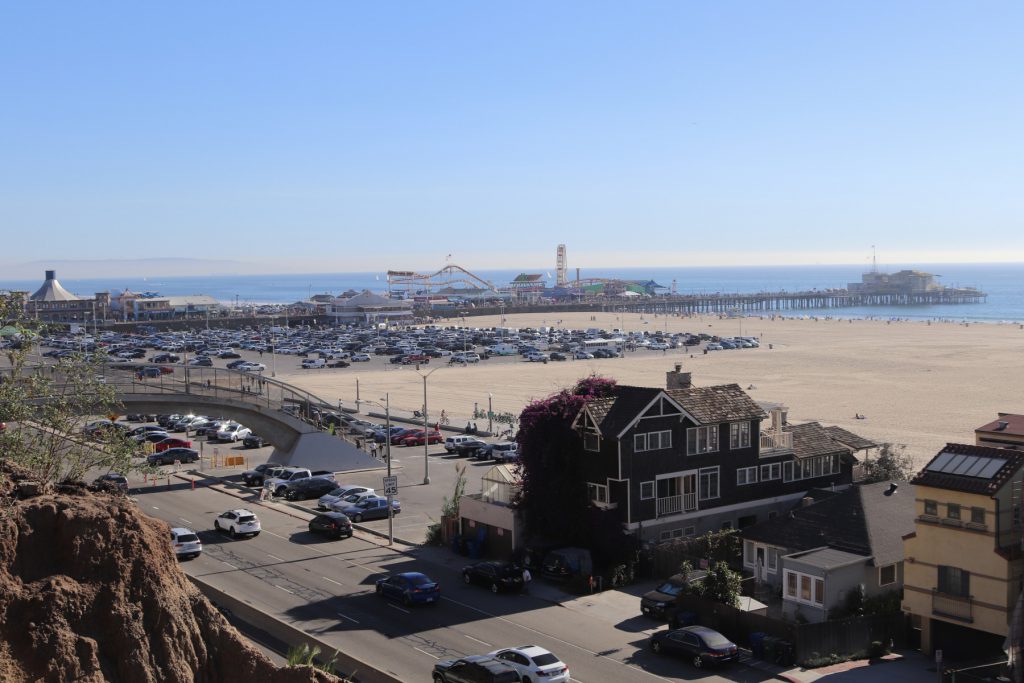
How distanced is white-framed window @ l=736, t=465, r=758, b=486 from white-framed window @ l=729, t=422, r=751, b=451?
823 mm

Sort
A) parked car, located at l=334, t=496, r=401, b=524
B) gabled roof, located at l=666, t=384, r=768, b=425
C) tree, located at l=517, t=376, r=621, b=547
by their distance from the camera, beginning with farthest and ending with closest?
parked car, located at l=334, t=496, r=401, b=524, gabled roof, located at l=666, t=384, r=768, b=425, tree, located at l=517, t=376, r=621, b=547

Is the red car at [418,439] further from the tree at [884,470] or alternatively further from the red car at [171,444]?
the tree at [884,470]

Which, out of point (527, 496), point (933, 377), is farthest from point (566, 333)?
point (527, 496)

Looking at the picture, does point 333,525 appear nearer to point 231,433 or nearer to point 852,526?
point 852,526

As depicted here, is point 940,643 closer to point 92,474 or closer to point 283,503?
point 283,503

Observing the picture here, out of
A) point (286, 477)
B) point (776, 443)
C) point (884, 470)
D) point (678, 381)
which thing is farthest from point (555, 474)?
point (286, 477)

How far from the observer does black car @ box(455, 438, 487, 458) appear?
2265 inches

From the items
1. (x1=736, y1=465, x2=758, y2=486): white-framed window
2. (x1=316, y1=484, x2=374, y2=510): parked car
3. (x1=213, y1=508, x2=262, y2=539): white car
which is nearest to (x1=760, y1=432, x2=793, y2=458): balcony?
(x1=736, y1=465, x2=758, y2=486): white-framed window

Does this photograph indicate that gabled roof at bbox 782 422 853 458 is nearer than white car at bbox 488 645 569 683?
No

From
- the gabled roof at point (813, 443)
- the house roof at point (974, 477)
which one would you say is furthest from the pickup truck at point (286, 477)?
the house roof at point (974, 477)

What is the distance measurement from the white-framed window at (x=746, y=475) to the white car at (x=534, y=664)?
15.0 meters

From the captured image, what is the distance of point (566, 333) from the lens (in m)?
166

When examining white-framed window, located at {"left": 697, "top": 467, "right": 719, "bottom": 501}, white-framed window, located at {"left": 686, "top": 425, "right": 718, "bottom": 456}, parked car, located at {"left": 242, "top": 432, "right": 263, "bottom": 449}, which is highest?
white-framed window, located at {"left": 686, "top": 425, "right": 718, "bottom": 456}

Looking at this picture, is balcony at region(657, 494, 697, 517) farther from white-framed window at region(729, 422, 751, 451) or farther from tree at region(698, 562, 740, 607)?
tree at region(698, 562, 740, 607)
